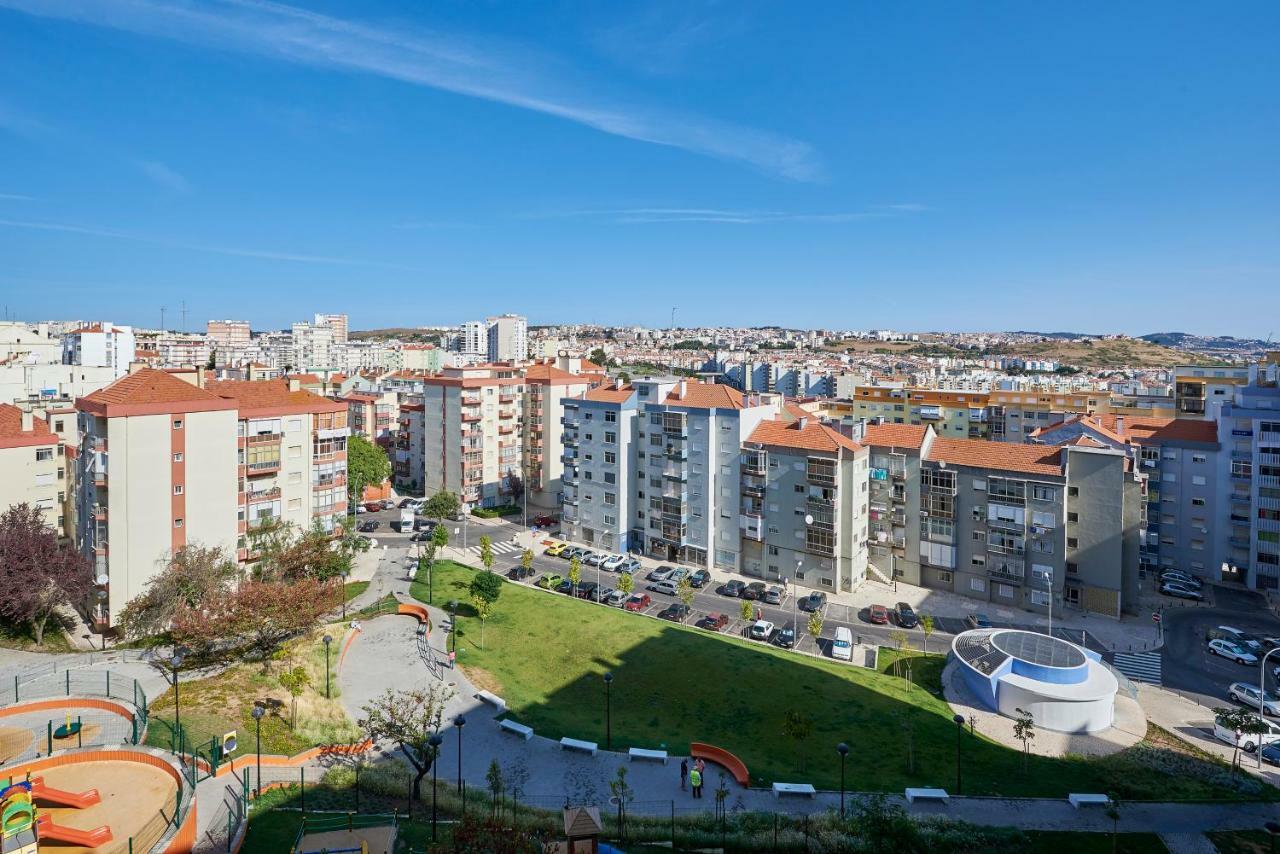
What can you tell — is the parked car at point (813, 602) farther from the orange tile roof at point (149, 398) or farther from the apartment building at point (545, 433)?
the orange tile roof at point (149, 398)

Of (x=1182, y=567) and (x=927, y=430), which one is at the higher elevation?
(x=927, y=430)

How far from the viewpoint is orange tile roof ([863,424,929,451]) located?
46875mm

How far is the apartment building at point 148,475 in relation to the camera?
32500mm

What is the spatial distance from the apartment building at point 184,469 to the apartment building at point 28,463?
5.92m

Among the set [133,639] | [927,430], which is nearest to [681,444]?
[927,430]

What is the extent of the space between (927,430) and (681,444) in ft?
56.0

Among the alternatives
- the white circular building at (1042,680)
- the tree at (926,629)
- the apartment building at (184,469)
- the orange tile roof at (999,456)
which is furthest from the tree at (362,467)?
the white circular building at (1042,680)

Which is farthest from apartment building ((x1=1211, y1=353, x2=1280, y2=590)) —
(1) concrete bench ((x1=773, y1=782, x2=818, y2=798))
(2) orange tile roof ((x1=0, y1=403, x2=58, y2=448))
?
(2) orange tile roof ((x1=0, y1=403, x2=58, y2=448))

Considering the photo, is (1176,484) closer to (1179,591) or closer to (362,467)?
(1179,591)

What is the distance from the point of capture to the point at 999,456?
146ft

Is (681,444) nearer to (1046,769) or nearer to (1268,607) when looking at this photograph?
(1046,769)

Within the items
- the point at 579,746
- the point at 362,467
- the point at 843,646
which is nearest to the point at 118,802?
the point at 579,746

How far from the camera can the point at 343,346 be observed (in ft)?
605

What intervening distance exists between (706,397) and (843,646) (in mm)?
20285
